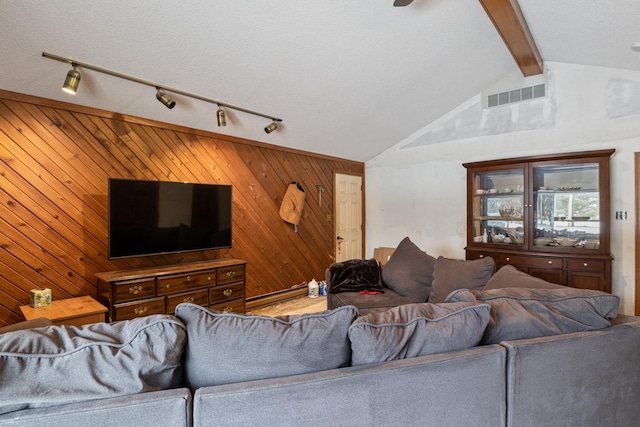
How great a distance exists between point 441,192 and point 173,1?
4387mm

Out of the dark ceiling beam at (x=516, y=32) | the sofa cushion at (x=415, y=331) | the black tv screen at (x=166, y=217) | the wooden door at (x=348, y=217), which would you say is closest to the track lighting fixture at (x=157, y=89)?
the black tv screen at (x=166, y=217)

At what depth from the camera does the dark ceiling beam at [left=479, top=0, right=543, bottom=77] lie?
109 inches

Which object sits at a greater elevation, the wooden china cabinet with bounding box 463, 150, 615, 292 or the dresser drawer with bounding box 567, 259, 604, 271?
the wooden china cabinet with bounding box 463, 150, 615, 292

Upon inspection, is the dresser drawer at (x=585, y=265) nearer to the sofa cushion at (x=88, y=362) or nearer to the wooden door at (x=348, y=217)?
the wooden door at (x=348, y=217)

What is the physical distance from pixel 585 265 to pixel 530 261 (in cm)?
53

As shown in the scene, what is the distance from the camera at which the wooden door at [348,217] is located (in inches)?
226

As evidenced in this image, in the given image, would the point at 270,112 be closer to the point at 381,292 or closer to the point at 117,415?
the point at 381,292

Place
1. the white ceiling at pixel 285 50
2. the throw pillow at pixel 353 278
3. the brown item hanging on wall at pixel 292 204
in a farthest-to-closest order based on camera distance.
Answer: the brown item hanging on wall at pixel 292 204, the throw pillow at pixel 353 278, the white ceiling at pixel 285 50

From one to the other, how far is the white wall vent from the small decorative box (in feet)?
18.3

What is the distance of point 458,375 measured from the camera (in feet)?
3.79

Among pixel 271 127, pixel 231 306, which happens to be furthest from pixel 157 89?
pixel 231 306

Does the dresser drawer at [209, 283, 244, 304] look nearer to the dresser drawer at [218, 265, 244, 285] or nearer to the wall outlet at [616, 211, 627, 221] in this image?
the dresser drawer at [218, 265, 244, 285]

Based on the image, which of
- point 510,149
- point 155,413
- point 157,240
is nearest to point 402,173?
point 510,149

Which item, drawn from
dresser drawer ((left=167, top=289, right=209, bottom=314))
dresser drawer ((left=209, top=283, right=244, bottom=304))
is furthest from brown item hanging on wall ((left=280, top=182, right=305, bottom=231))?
dresser drawer ((left=167, top=289, right=209, bottom=314))
